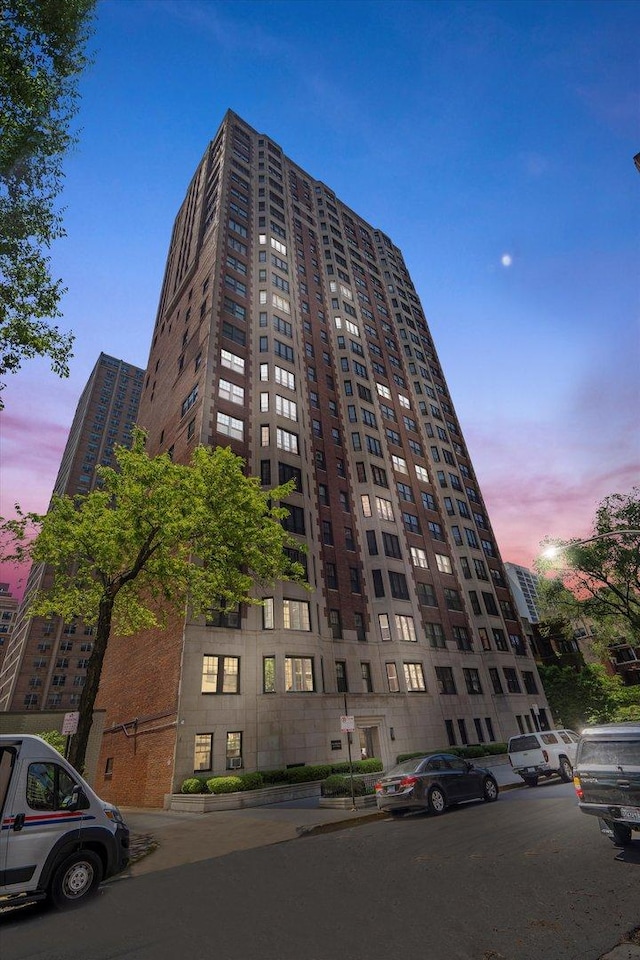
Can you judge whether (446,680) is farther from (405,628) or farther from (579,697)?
(579,697)

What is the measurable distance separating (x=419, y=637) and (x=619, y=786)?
27494mm

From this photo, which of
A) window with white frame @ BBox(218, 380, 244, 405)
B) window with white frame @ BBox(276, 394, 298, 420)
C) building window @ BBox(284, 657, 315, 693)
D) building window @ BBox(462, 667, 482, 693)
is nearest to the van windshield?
building window @ BBox(284, 657, 315, 693)

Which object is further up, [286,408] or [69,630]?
[286,408]

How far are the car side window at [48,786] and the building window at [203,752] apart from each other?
51.9 feet

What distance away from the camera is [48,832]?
6953 mm

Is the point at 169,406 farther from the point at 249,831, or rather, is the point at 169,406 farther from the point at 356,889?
the point at 356,889

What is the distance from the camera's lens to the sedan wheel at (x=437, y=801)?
43.6 ft

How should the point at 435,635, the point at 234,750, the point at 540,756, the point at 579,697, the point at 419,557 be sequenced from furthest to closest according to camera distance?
the point at 579,697 < the point at 419,557 < the point at 435,635 < the point at 234,750 < the point at 540,756

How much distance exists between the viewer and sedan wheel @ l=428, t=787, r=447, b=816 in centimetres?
1330

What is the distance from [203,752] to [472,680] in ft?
79.9

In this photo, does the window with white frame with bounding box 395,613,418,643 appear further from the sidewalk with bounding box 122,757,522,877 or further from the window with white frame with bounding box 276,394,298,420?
the window with white frame with bounding box 276,394,298,420

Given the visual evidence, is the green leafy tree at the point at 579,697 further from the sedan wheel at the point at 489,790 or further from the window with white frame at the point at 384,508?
the sedan wheel at the point at 489,790

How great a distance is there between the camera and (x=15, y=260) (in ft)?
48.8

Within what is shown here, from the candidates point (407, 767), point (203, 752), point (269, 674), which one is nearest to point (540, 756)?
point (407, 767)
